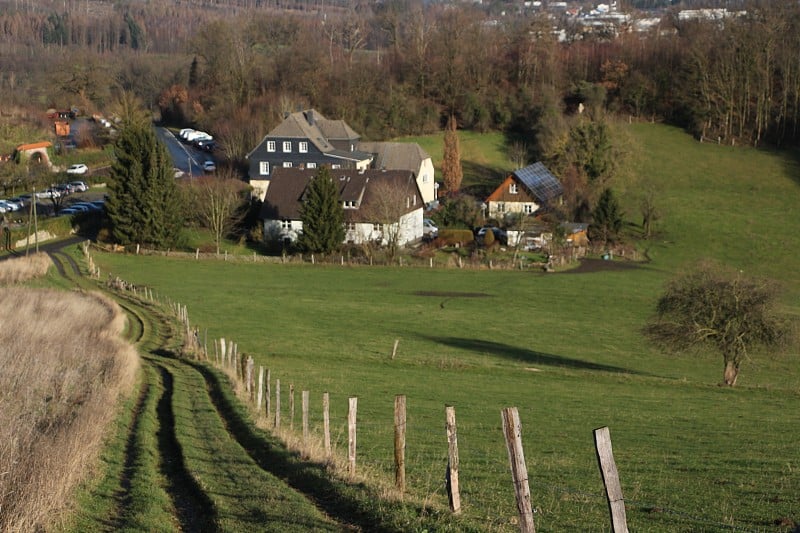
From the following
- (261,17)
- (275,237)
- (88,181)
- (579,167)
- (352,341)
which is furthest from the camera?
(261,17)

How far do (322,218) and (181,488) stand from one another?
4893cm

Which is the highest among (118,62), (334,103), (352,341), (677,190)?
(118,62)

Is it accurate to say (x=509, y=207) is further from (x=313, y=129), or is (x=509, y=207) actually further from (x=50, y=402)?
(x=50, y=402)

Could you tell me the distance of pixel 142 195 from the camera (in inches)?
2525

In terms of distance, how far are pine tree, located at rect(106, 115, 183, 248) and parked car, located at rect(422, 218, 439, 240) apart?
17623mm

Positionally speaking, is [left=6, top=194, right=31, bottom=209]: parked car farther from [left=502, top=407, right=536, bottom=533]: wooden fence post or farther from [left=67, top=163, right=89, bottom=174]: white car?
[left=502, top=407, right=536, bottom=533]: wooden fence post

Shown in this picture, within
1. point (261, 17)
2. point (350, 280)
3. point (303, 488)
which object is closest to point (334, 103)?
point (350, 280)

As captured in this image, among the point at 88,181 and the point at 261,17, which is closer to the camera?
the point at 88,181

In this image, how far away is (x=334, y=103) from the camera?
104 metres

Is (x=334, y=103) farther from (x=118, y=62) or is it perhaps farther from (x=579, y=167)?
(x=118, y=62)

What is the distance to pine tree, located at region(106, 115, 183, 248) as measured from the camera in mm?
64188

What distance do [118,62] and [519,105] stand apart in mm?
83910

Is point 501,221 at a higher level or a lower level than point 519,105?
lower

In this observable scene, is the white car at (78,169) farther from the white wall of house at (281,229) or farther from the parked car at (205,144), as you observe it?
the white wall of house at (281,229)
